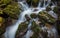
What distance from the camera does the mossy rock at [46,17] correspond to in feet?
20.9

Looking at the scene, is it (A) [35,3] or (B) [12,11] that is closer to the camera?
(B) [12,11]

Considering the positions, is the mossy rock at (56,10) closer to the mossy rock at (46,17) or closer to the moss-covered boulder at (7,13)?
the mossy rock at (46,17)

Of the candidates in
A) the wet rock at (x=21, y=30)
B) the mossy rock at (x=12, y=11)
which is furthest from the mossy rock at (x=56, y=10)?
the mossy rock at (x=12, y=11)

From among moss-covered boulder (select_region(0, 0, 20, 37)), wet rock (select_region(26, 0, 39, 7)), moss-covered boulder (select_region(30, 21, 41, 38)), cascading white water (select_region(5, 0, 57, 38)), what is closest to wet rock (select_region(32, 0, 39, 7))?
wet rock (select_region(26, 0, 39, 7))

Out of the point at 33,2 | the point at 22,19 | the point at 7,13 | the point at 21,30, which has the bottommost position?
the point at 21,30

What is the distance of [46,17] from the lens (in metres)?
6.42

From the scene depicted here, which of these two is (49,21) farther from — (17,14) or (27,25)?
(17,14)

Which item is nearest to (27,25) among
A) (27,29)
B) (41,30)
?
(27,29)

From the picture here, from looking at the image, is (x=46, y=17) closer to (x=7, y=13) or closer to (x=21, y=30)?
(x=21, y=30)

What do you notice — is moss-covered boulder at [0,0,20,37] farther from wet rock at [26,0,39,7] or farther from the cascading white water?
wet rock at [26,0,39,7]

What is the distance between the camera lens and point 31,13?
696 centimetres

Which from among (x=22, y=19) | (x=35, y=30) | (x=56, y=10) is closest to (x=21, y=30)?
(x=35, y=30)

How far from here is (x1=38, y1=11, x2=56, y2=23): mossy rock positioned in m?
6.37

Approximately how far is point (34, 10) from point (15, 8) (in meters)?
0.86
